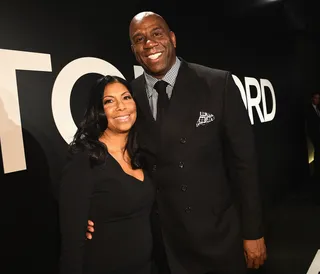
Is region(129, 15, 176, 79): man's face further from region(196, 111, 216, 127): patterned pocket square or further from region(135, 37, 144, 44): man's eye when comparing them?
region(196, 111, 216, 127): patterned pocket square

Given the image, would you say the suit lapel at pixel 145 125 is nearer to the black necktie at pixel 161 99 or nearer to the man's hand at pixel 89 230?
the black necktie at pixel 161 99

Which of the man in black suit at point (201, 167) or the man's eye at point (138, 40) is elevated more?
the man's eye at point (138, 40)

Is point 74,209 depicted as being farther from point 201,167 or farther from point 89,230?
point 201,167

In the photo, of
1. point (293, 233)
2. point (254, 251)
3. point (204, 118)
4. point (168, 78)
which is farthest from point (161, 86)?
point (293, 233)

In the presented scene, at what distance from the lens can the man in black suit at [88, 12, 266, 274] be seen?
1.65m

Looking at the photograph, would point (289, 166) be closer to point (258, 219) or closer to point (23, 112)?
point (258, 219)

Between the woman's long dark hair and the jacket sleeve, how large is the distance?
48 cm

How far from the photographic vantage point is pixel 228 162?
173 cm

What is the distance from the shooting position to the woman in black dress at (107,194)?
1525 millimetres

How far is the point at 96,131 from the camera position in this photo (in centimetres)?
167

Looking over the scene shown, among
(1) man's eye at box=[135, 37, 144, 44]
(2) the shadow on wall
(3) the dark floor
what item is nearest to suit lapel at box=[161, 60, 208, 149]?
(1) man's eye at box=[135, 37, 144, 44]

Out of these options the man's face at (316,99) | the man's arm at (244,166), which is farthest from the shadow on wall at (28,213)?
the man's face at (316,99)

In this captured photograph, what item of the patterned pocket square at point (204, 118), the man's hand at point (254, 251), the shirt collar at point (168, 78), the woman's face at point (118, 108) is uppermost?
the shirt collar at point (168, 78)

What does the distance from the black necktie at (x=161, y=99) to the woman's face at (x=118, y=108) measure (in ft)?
0.42
